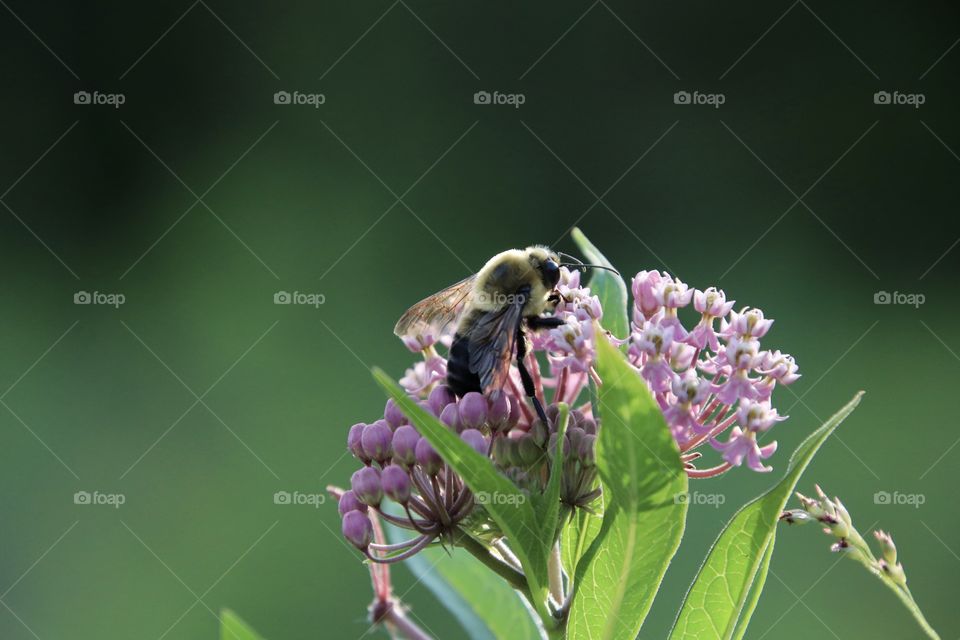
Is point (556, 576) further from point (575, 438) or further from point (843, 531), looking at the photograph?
point (843, 531)

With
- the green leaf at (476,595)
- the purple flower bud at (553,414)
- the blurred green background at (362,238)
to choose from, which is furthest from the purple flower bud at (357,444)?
the blurred green background at (362,238)

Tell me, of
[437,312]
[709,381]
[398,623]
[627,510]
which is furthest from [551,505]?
[437,312]

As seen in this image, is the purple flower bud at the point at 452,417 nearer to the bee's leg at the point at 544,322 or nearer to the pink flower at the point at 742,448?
Answer: the bee's leg at the point at 544,322

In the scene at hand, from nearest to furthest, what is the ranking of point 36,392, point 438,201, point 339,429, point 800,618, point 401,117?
point 800,618, point 339,429, point 36,392, point 438,201, point 401,117

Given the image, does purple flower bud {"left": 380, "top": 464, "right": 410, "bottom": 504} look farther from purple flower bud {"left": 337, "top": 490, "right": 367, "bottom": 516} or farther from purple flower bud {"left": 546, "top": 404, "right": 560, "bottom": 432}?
purple flower bud {"left": 546, "top": 404, "right": 560, "bottom": 432}

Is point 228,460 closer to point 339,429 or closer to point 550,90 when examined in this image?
point 339,429

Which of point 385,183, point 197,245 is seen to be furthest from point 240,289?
point 385,183
